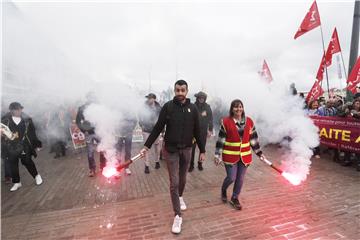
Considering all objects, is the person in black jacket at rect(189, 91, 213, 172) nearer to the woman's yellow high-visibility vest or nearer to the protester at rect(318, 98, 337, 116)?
the woman's yellow high-visibility vest

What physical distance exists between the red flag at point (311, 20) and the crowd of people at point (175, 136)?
9.58ft

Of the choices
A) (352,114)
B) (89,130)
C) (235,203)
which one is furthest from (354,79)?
(89,130)

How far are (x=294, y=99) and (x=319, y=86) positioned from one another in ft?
7.81

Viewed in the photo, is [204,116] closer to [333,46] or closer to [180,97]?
[180,97]

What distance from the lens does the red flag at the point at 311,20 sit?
27.0 ft

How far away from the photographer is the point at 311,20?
8273 mm

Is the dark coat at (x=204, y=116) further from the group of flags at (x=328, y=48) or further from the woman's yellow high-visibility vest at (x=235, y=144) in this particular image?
the group of flags at (x=328, y=48)

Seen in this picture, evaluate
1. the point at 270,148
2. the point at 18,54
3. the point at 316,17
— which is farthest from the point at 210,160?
the point at 316,17

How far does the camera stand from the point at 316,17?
27.0ft

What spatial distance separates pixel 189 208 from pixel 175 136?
55.7 inches

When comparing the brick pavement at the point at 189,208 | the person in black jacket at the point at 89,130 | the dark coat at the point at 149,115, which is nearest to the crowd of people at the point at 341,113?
the brick pavement at the point at 189,208

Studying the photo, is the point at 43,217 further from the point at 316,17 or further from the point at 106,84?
the point at 316,17

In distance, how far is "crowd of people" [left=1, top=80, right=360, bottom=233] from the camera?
331 centimetres

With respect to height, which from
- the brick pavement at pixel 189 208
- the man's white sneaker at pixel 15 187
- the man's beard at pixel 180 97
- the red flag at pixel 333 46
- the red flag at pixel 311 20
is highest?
the red flag at pixel 311 20
